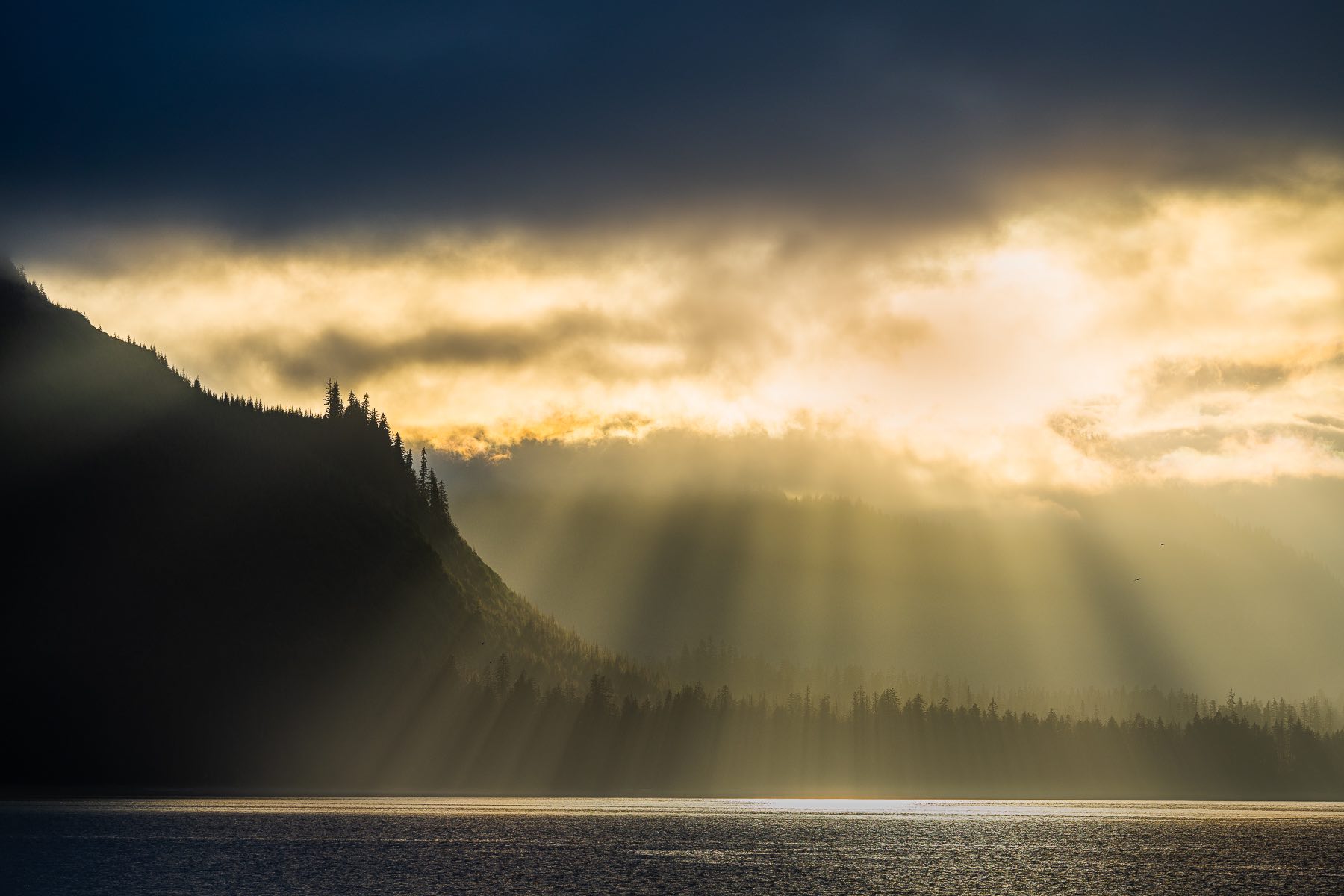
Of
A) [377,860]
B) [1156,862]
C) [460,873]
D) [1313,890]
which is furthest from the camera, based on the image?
[1156,862]

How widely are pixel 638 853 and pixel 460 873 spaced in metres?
41.4

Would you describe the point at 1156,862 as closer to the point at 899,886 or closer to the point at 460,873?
the point at 899,886

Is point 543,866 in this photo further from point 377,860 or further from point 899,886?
point 899,886

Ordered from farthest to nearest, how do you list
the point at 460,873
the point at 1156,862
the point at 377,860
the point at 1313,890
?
the point at 1156,862 < the point at 377,860 < the point at 460,873 < the point at 1313,890

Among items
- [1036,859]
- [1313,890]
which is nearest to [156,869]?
[1036,859]

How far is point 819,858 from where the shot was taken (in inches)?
7613

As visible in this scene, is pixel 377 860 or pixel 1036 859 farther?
pixel 1036 859

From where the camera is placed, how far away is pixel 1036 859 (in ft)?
644

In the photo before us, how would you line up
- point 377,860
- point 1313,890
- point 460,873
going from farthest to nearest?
1. point 377,860
2. point 460,873
3. point 1313,890

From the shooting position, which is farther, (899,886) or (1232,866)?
(1232,866)

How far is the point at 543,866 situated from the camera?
558 ft

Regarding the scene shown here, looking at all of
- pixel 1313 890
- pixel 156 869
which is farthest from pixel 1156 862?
pixel 156 869

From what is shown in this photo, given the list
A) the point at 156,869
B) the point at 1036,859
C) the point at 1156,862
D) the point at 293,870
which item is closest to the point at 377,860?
the point at 293,870

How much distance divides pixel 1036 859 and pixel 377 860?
9564 centimetres
